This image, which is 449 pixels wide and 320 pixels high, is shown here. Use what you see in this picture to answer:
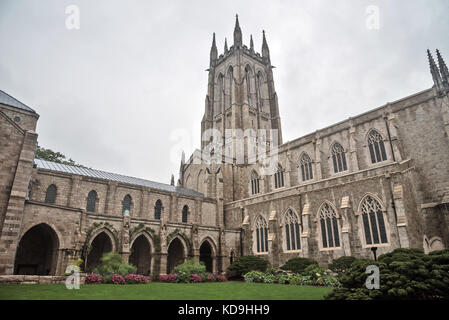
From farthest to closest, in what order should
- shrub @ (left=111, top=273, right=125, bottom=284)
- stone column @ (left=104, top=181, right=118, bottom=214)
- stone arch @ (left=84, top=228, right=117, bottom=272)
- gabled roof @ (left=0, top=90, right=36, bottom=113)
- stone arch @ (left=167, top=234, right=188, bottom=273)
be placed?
stone column @ (left=104, top=181, right=118, bottom=214) → stone arch @ (left=167, top=234, right=188, bottom=273) → gabled roof @ (left=0, top=90, right=36, bottom=113) → stone arch @ (left=84, top=228, right=117, bottom=272) → shrub @ (left=111, top=273, right=125, bottom=284)

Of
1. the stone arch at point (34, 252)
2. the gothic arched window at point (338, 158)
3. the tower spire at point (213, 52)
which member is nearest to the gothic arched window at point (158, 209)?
the stone arch at point (34, 252)

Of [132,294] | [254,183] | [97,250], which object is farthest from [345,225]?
[97,250]

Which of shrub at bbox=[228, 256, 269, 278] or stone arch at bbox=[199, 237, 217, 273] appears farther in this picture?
stone arch at bbox=[199, 237, 217, 273]

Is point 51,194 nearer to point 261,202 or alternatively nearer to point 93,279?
point 93,279

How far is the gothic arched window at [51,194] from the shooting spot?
2636 cm

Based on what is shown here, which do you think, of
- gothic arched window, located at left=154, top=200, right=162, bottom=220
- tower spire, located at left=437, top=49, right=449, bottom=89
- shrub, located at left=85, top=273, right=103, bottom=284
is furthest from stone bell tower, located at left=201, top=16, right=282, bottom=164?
shrub, located at left=85, top=273, right=103, bottom=284

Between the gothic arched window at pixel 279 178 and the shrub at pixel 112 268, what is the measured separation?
20.7 m

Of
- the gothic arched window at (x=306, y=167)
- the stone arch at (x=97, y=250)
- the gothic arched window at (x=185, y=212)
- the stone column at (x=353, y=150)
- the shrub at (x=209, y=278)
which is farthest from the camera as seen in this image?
the gothic arched window at (x=185, y=212)

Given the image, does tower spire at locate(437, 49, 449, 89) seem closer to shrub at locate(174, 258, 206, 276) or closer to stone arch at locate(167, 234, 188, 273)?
shrub at locate(174, 258, 206, 276)

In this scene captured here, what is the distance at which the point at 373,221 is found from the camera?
22188 millimetres

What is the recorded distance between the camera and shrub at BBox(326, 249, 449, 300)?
9.49m

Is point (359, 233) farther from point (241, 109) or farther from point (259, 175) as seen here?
point (241, 109)

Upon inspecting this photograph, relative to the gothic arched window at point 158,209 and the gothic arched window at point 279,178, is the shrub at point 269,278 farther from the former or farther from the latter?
the gothic arched window at point 158,209

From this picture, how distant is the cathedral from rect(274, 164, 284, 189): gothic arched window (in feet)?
0.58
